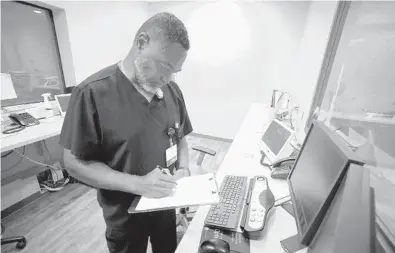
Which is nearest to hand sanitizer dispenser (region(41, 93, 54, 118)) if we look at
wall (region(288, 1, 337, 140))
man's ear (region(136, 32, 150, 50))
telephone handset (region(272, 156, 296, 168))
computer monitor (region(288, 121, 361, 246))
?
man's ear (region(136, 32, 150, 50))

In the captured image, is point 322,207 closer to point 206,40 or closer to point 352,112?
point 352,112

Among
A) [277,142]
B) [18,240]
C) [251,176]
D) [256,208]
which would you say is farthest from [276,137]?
[18,240]

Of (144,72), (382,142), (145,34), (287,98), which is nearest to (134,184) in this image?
(144,72)

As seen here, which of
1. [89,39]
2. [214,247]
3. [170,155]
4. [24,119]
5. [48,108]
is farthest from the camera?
[89,39]

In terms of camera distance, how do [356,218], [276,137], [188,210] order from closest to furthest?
[356,218], [276,137], [188,210]

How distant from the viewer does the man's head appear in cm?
80

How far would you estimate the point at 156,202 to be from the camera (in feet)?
2.65

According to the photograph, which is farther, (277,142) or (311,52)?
(311,52)

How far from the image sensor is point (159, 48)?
2.69 ft

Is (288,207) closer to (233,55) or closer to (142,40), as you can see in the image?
(142,40)

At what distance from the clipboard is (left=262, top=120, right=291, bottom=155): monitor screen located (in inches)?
23.5

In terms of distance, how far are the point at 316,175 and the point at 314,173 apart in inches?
0.9

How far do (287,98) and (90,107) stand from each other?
211 cm

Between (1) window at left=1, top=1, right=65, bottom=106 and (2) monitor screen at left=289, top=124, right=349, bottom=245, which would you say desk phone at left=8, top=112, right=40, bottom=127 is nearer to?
(1) window at left=1, top=1, right=65, bottom=106
